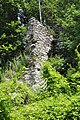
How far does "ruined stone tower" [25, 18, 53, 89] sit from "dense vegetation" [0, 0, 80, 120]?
28 cm

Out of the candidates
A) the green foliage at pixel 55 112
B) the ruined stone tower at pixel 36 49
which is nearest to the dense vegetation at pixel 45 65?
the green foliage at pixel 55 112

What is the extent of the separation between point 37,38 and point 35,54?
71cm

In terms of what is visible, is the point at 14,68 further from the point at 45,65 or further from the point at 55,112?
the point at 55,112

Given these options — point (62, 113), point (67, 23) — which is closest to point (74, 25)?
point (67, 23)

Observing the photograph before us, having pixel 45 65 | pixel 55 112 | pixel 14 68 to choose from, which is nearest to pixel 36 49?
pixel 14 68

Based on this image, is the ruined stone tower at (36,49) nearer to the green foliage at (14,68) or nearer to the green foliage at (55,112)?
the green foliage at (14,68)

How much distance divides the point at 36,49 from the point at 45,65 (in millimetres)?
2511

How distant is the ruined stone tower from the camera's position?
7.73 meters

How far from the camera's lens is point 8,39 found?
10531 millimetres

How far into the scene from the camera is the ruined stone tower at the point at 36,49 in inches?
304

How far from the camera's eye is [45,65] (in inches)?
246

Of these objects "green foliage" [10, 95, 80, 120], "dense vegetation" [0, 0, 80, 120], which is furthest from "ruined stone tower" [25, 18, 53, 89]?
"green foliage" [10, 95, 80, 120]

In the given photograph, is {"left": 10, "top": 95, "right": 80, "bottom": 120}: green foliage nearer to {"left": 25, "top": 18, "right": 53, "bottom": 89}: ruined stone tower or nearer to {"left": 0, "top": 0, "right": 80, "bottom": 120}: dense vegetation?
{"left": 0, "top": 0, "right": 80, "bottom": 120}: dense vegetation

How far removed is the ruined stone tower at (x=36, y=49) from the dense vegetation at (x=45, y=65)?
11.1 inches
